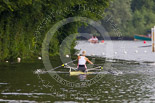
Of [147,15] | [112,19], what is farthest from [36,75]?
[147,15]

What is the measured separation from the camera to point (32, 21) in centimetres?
4428

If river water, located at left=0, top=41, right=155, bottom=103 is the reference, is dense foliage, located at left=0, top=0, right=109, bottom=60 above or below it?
above

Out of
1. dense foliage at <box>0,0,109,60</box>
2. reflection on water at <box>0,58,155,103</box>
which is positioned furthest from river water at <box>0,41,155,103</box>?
dense foliage at <box>0,0,109,60</box>

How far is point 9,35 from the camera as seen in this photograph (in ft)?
137

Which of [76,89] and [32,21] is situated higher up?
[32,21]

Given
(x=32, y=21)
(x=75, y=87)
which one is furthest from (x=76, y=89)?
(x=32, y=21)

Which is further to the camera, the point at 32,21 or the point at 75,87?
the point at 32,21

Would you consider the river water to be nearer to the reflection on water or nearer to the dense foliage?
the reflection on water

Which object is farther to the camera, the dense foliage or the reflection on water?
the dense foliage

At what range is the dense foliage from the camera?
127 ft

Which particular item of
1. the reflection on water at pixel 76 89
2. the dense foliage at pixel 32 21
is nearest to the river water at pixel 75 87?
the reflection on water at pixel 76 89

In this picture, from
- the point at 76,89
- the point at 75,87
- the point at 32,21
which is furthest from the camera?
the point at 32,21

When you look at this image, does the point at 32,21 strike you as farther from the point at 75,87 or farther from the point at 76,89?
the point at 76,89

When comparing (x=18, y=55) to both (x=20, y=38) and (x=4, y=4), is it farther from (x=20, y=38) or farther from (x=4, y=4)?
(x=4, y=4)
